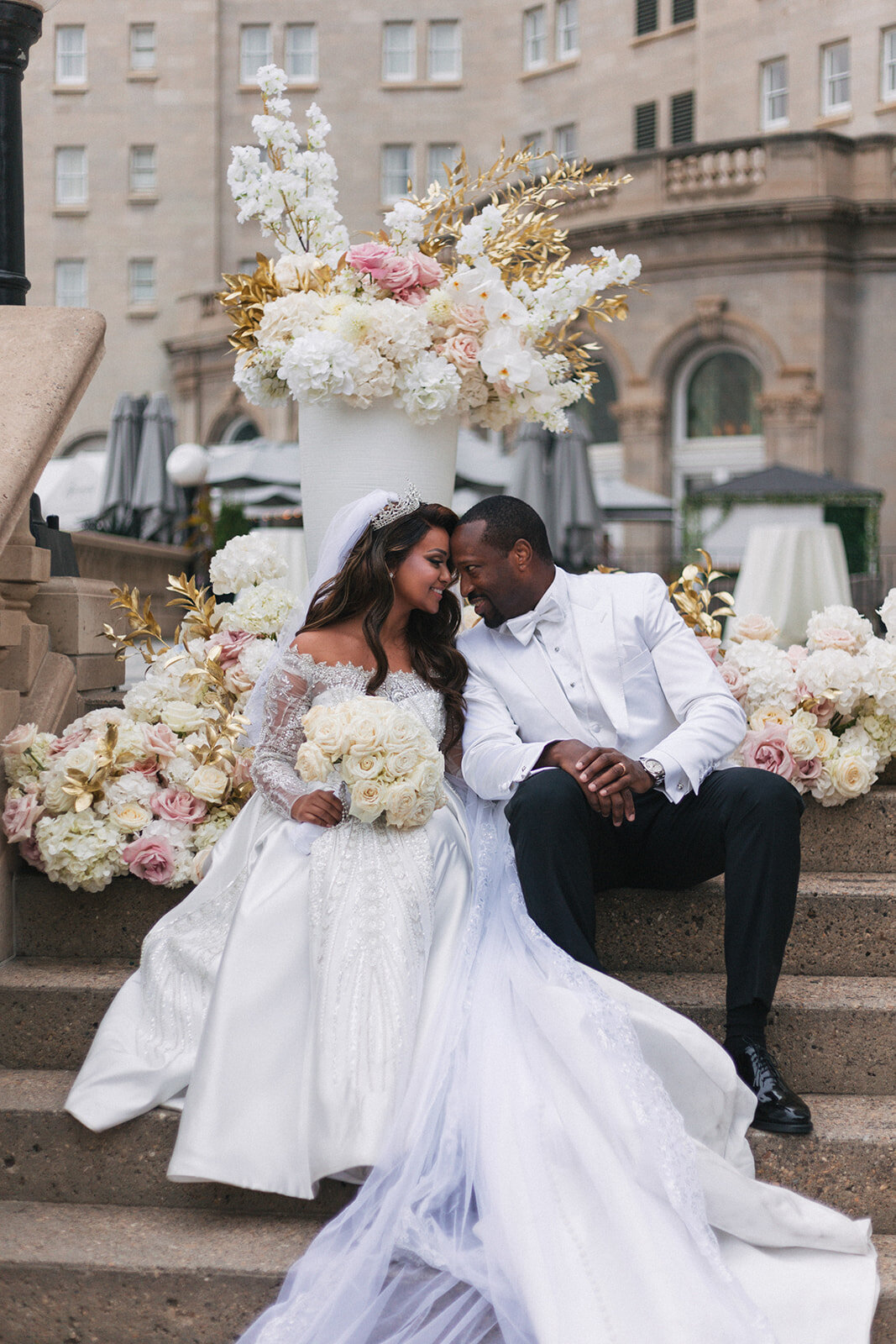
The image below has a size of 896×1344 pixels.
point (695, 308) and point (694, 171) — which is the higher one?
point (694, 171)

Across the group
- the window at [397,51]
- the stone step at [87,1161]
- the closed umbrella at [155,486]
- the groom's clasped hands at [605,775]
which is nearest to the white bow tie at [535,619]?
the groom's clasped hands at [605,775]

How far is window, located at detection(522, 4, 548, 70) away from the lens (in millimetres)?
25469

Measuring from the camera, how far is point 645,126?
77.8ft

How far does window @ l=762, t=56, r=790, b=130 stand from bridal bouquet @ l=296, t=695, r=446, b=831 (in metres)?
22.3

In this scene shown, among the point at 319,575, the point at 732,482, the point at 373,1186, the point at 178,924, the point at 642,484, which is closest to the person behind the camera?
the point at 373,1186

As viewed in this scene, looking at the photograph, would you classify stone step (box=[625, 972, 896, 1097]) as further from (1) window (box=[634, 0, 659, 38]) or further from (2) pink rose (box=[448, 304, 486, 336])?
(1) window (box=[634, 0, 659, 38])

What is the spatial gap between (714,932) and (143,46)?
3006cm

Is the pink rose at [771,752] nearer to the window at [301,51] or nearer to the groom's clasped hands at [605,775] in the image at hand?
the groom's clasped hands at [605,775]

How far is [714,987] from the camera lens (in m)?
3.25

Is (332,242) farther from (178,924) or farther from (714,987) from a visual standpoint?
(714,987)

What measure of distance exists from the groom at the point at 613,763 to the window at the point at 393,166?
25.8m

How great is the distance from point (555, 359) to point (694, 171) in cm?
1787

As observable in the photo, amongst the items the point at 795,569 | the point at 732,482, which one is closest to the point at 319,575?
the point at 795,569

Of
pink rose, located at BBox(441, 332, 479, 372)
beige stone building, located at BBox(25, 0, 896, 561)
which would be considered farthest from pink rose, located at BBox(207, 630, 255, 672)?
beige stone building, located at BBox(25, 0, 896, 561)
